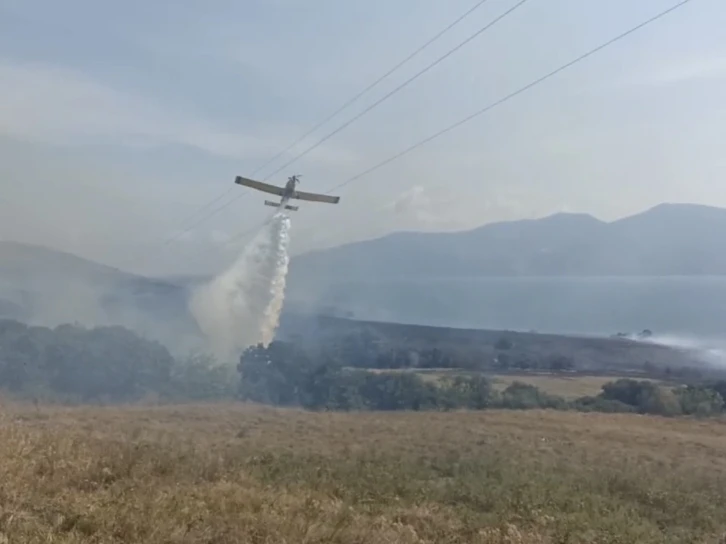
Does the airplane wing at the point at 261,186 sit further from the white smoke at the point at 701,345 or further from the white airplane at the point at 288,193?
the white smoke at the point at 701,345

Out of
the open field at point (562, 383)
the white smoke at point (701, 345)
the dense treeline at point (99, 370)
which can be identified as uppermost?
the white smoke at point (701, 345)

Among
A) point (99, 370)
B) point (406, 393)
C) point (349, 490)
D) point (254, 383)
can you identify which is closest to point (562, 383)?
point (406, 393)

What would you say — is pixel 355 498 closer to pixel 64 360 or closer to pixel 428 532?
pixel 428 532

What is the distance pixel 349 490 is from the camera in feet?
38.8

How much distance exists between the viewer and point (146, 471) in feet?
35.7

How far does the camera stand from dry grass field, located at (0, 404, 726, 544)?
317 inches

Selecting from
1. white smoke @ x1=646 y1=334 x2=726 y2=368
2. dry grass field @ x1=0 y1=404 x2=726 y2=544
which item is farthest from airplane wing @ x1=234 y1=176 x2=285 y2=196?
white smoke @ x1=646 y1=334 x2=726 y2=368

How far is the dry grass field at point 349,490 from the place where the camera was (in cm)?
805

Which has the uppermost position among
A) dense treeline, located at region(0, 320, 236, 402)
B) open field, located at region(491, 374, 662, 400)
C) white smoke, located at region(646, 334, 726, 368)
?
white smoke, located at region(646, 334, 726, 368)

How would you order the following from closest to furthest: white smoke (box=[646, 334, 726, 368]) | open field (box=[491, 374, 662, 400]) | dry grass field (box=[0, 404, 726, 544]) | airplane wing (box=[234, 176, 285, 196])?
dry grass field (box=[0, 404, 726, 544]) < airplane wing (box=[234, 176, 285, 196]) < open field (box=[491, 374, 662, 400]) < white smoke (box=[646, 334, 726, 368])

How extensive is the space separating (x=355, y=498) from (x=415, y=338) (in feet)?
252

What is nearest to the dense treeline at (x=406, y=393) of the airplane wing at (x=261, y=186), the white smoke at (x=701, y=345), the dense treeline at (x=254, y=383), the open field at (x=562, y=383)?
the dense treeline at (x=254, y=383)

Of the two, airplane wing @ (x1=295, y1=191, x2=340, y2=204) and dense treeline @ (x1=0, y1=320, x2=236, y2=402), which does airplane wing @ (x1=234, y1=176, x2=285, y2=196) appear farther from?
dense treeline @ (x1=0, y1=320, x2=236, y2=402)

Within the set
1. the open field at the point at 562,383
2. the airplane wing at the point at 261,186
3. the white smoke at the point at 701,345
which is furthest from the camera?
the white smoke at the point at 701,345
